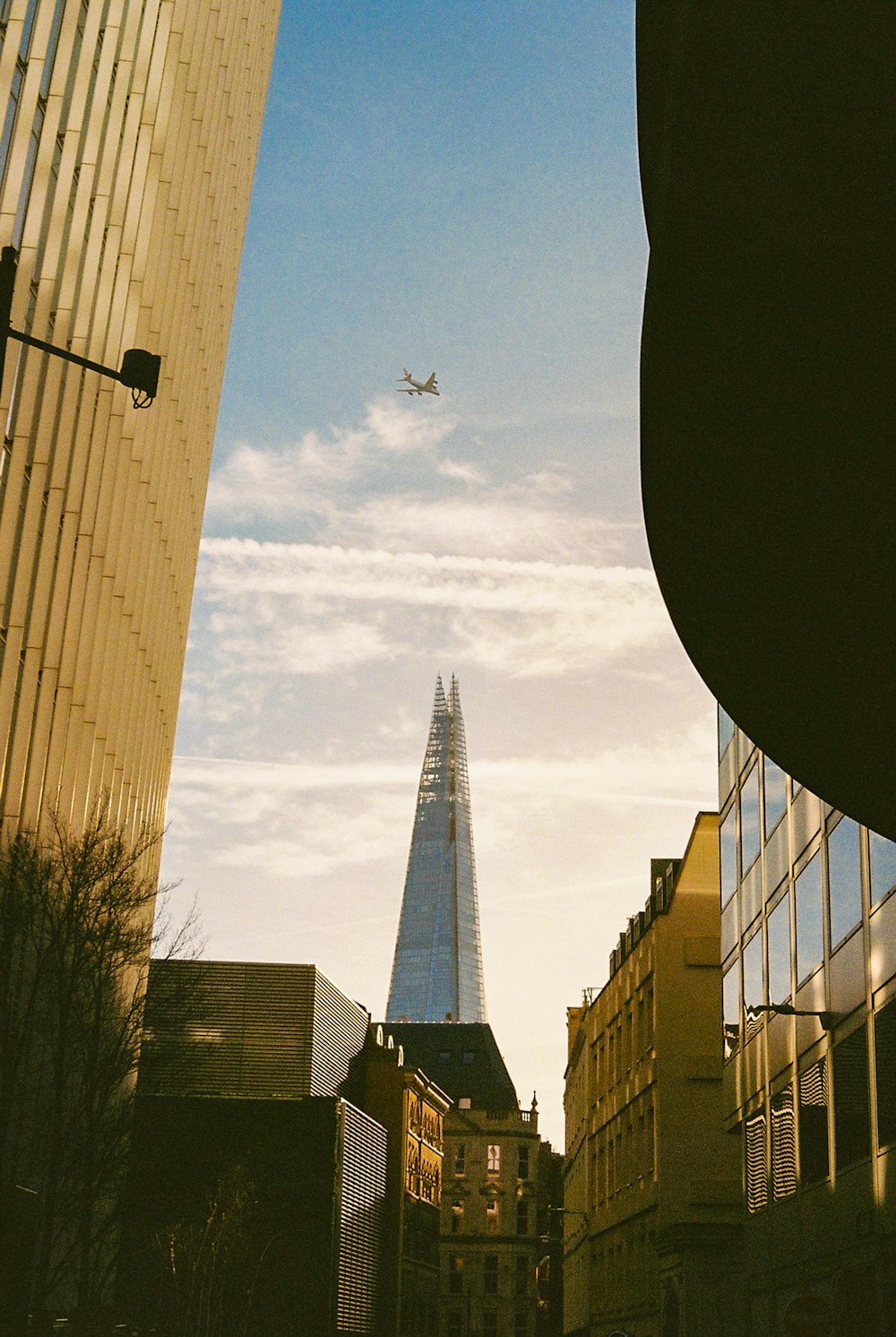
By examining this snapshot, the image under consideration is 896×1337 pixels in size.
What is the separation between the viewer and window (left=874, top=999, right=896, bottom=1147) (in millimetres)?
22047

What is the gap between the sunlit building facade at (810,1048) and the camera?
74.6ft

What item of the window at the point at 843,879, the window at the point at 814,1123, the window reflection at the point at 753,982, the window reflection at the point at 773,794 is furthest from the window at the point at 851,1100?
the window reflection at the point at 753,982

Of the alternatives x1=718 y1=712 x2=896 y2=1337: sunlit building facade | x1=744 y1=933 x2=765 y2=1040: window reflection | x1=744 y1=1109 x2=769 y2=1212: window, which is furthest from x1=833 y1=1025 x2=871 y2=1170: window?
x1=744 y1=933 x2=765 y2=1040: window reflection

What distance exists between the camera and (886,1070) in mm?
22484

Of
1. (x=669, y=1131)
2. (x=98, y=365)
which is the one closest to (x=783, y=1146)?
(x=669, y=1131)

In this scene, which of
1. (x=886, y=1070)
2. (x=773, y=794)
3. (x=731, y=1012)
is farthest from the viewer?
(x=731, y=1012)

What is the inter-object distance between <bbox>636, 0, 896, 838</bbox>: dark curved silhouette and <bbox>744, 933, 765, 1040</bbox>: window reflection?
2454 centimetres

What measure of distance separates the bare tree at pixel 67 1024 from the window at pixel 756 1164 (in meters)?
13.5

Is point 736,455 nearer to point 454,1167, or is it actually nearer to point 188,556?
point 188,556

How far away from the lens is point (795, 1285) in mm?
28328

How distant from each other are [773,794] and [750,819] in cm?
359

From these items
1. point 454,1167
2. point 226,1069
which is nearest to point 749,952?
point 226,1069

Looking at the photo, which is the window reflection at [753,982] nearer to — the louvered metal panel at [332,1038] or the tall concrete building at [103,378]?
the tall concrete building at [103,378]

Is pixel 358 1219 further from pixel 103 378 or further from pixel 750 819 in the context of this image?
pixel 103 378
